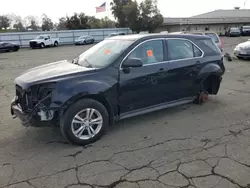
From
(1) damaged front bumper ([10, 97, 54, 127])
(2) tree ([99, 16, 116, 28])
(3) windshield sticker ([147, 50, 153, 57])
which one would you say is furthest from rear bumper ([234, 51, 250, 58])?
(2) tree ([99, 16, 116, 28])

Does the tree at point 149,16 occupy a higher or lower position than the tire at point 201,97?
higher

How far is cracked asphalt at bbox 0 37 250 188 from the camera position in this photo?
9.22ft

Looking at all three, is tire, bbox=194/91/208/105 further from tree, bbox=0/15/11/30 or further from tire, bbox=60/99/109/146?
tree, bbox=0/15/11/30

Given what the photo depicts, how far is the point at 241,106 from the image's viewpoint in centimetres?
539

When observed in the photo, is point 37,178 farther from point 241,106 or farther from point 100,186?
point 241,106

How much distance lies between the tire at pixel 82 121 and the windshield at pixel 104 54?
775 millimetres

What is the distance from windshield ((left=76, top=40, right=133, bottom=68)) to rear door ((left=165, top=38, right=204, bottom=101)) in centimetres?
103

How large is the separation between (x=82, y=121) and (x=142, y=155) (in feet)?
3.67

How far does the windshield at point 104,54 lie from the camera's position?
4.07 metres

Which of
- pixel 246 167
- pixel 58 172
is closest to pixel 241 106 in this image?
pixel 246 167

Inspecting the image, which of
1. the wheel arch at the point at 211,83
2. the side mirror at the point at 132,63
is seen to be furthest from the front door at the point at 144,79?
the wheel arch at the point at 211,83

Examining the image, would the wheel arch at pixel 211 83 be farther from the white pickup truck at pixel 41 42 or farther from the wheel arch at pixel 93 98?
the white pickup truck at pixel 41 42

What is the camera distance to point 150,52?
172 inches

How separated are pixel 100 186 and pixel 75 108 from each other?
130cm
